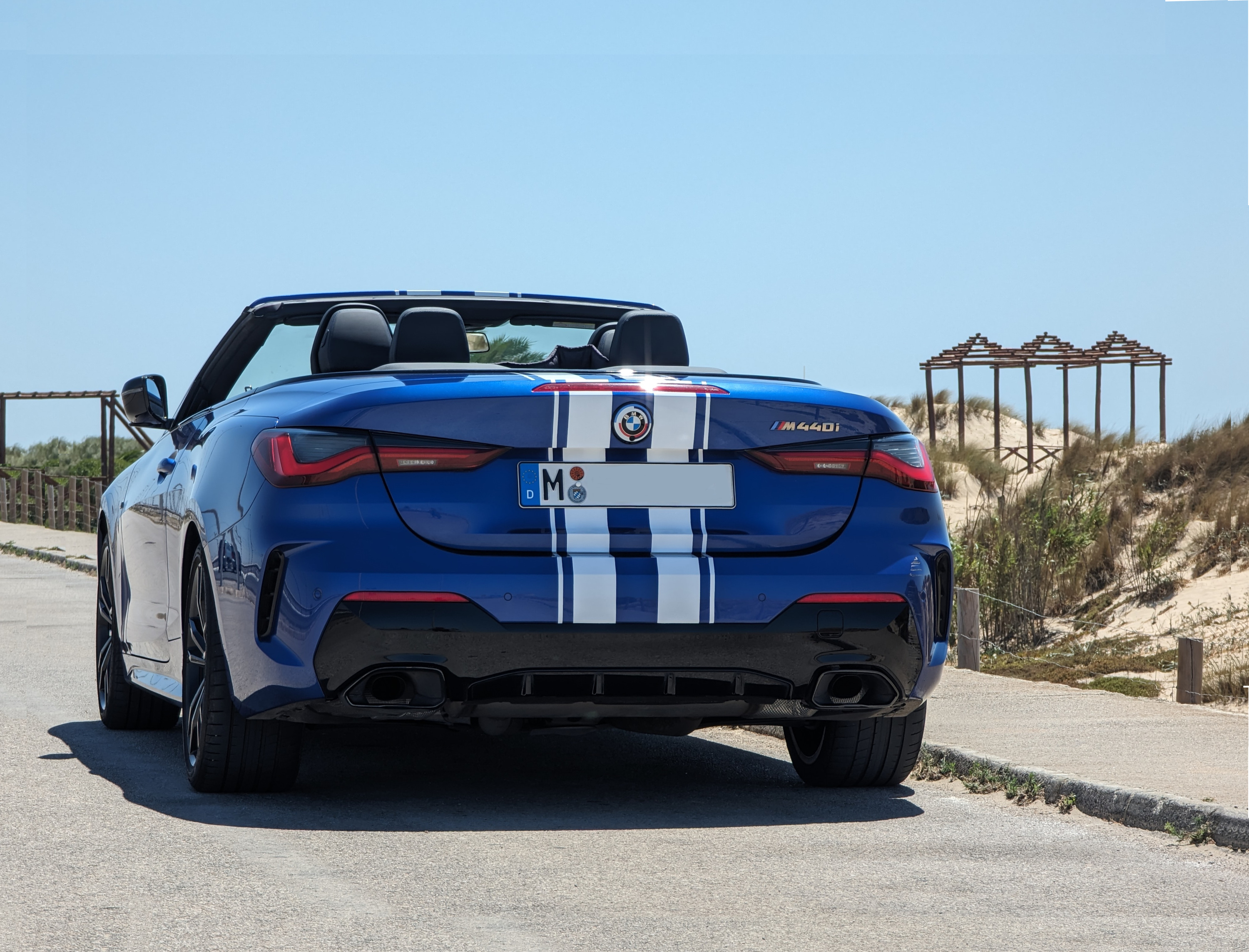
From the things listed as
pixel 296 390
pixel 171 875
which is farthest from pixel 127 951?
pixel 296 390

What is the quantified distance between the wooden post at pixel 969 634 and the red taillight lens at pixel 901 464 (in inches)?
209

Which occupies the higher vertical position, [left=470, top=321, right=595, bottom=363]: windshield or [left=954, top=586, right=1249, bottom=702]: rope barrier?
[left=470, top=321, right=595, bottom=363]: windshield

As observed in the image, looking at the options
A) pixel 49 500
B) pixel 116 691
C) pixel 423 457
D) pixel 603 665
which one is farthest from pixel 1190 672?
pixel 49 500

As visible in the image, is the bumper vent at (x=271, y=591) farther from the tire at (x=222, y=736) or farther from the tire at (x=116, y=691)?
the tire at (x=116, y=691)

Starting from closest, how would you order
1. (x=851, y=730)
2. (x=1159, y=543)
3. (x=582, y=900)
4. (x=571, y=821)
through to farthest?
(x=582, y=900) → (x=571, y=821) → (x=851, y=730) → (x=1159, y=543)

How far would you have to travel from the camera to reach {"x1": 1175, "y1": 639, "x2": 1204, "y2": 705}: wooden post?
9688mm

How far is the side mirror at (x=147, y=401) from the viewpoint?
7.35 m

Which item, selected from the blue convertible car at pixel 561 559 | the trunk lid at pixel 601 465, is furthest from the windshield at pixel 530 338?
the trunk lid at pixel 601 465

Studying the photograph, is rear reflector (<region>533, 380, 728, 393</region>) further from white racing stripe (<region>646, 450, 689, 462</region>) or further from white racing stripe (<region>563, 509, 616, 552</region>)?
white racing stripe (<region>563, 509, 616, 552</region>)

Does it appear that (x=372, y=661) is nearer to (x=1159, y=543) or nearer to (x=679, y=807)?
(x=679, y=807)

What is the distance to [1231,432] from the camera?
2297 centimetres

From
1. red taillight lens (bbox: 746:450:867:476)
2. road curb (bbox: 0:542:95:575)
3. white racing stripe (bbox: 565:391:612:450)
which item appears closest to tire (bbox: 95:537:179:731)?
white racing stripe (bbox: 565:391:612:450)

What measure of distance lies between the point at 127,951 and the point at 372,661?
1422mm

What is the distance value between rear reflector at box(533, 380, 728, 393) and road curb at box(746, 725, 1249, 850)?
78.2 inches
